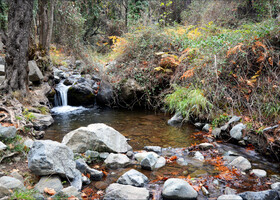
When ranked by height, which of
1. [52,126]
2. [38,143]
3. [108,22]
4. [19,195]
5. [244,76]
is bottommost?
[52,126]

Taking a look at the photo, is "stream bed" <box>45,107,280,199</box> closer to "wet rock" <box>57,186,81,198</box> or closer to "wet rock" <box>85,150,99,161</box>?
"wet rock" <box>85,150,99,161</box>

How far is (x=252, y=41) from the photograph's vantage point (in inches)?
220

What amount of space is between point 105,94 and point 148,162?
5.47 m

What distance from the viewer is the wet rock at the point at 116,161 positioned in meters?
3.43

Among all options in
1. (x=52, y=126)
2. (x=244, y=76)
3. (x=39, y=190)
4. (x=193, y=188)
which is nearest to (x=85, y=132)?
(x=39, y=190)

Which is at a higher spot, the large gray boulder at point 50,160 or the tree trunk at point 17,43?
the tree trunk at point 17,43

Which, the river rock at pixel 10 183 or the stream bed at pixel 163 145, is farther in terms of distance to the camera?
the stream bed at pixel 163 145

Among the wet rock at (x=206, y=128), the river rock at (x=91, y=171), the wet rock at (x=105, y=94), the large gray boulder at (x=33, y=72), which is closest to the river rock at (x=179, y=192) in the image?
the river rock at (x=91, y=171)

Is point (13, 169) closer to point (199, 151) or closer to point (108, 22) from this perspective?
point (199, 151)

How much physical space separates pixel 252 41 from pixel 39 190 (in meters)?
5.84

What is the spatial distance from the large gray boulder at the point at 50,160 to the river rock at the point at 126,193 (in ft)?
1.92

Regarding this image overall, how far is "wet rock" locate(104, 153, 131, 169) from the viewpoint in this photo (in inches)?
135

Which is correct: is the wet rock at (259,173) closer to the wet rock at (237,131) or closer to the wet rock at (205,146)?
the wet rock at (205,146)

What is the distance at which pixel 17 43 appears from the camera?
18.8 ft
